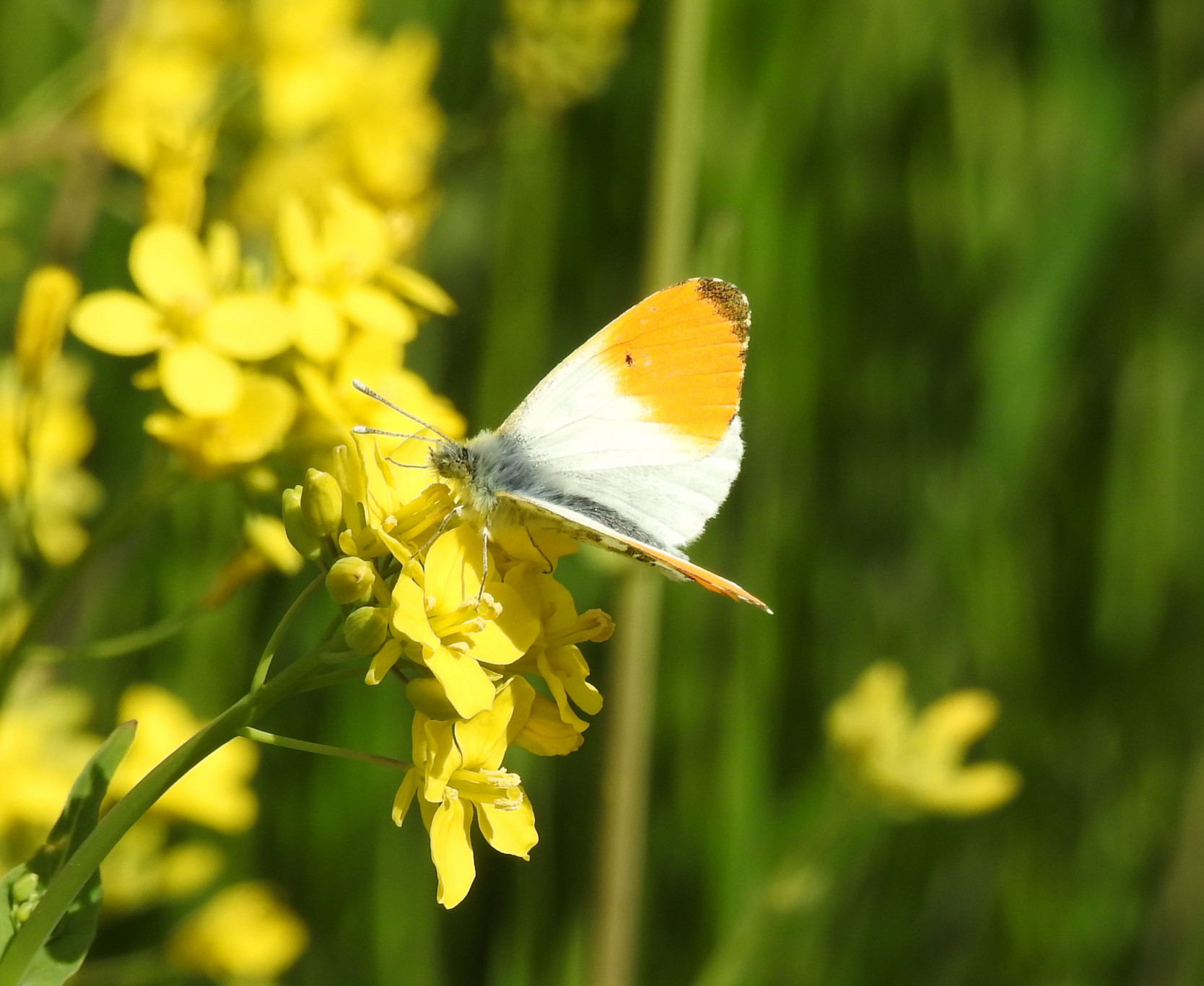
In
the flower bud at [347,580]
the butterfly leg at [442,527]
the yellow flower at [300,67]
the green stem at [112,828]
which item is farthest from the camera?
the yellow flower at [300,67]

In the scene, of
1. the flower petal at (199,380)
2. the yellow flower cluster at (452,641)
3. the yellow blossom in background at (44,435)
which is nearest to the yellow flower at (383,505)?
the yellow flower cluster at (452,641)

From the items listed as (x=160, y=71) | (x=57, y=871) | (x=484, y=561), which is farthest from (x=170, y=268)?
(x=160, y=71)

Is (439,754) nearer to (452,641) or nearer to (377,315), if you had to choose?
(452,641)

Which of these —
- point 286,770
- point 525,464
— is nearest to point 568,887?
point 286,770

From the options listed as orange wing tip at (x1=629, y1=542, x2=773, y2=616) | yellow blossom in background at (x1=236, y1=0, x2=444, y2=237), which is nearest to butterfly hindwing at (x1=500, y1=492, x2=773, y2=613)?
orange wing tip at (x1=629, y1=542, x2=773, y2=616)

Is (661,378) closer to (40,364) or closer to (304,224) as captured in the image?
(304,224)

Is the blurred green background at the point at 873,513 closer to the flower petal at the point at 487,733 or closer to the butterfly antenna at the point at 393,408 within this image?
the butterfly antenna at the point at 393,408

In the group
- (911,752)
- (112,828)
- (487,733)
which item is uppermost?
(911,752)
